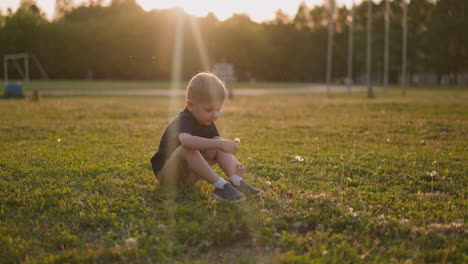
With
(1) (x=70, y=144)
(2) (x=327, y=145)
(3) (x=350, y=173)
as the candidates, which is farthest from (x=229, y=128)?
(3) (x=350, y=173)

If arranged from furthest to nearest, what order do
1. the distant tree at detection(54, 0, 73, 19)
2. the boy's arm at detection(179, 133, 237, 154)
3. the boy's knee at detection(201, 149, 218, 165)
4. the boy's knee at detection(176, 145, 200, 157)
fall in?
the distant tree at detection(54, 0, 73, 19) → the boy's knee at detection(201, 149, 218, 165) → the boy's knee at detection(176, 145, 200, 157) → the boy's arm at detection(179, 133, 237, 154)

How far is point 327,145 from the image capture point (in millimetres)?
7387

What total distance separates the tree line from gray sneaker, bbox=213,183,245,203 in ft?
121

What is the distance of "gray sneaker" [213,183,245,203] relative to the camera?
12.2ft

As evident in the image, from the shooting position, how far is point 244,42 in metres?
81.5

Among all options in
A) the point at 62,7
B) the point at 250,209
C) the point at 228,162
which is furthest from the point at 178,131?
the point at 62,7

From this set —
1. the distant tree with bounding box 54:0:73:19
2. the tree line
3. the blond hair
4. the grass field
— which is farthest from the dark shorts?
the distant tree with bounding box 54:0:73:19

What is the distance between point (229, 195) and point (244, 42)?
Result: 263ft

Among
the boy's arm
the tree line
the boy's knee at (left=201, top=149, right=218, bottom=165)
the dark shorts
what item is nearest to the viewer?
the boy's arm

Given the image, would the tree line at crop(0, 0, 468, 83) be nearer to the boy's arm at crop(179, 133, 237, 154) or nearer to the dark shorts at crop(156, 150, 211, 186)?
the dark shorts at crop(156, 150, 211, 186)

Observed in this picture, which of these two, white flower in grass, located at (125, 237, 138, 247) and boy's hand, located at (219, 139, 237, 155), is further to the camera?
boy's hand, located at (219, 139, 237, 155)

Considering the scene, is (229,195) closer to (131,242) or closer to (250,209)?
(250,209)

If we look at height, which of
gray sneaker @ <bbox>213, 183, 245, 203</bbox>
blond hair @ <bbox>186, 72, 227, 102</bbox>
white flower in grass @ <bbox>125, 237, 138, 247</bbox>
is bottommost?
white flower in grass @ <bbox>125, 237, 138, 247</bbox>

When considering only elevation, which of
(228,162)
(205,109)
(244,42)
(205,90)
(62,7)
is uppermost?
(62,7)
